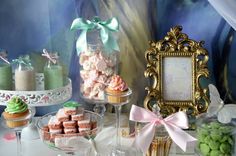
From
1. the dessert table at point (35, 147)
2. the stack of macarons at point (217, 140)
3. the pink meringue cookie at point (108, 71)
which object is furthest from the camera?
the pink meringue cookie at point (108, 71)

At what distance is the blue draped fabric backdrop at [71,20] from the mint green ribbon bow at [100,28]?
0.32ft

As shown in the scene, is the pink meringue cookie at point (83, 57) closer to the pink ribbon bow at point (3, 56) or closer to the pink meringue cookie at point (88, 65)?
the pink meringue cookie at point (88, 65)

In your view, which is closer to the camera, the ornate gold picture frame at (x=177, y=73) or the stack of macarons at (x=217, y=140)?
the stack of macarons at (x=217, y=140)

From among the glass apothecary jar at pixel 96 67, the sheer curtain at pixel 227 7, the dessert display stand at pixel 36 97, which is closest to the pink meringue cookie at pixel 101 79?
the glass apothecary jar at pixel 96 67

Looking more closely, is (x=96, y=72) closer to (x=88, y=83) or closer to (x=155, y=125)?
(x=88, y=83)

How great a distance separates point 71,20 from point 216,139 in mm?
601

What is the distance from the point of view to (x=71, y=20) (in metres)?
1.29

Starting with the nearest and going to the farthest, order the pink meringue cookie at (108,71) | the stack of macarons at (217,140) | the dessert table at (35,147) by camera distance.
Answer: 1. the stack of macarons at (217,140)
2. the dessert table at (35,147)
3. the pink meringue cookie at (108,71)

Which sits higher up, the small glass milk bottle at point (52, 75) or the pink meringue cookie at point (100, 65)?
the pink meringue cookie at point (100, 65)

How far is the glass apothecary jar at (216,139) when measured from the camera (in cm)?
99

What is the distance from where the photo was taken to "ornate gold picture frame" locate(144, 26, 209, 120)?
1.19 m

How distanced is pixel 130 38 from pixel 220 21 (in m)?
0.29

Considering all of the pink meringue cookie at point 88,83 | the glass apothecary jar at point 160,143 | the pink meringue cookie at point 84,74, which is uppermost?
the pink meringue cookie at point 84,74

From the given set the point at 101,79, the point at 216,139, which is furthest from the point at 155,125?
the point at 101,79
